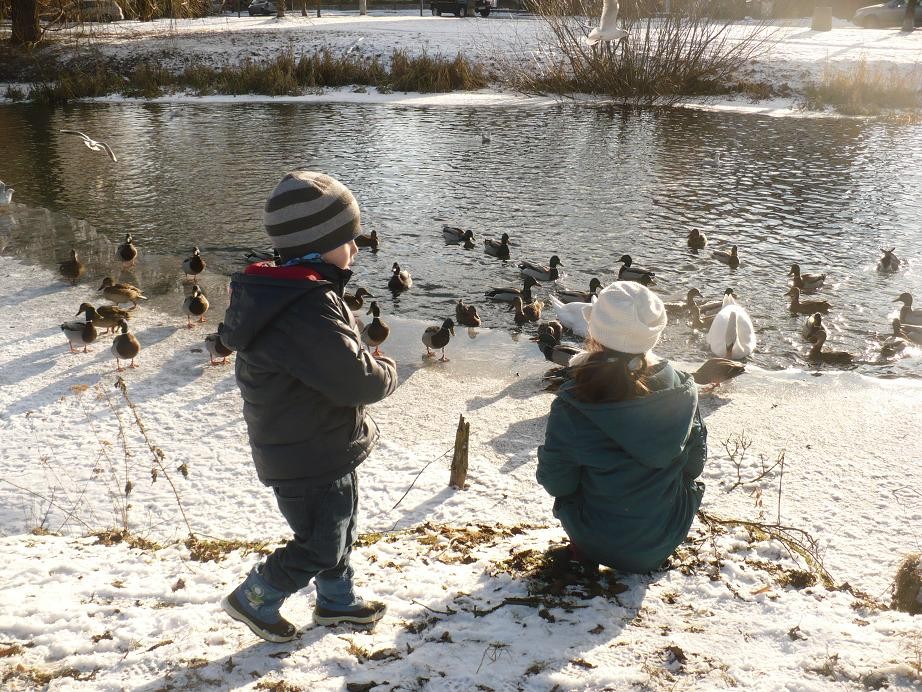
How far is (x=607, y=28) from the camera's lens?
15.9 metres

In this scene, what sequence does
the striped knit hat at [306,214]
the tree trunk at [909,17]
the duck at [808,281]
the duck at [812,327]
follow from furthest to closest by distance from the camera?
the tree trunk at [909,17] < the duck at [808,281] < the duck at [812,327] < the striped knit hat at [306,214]

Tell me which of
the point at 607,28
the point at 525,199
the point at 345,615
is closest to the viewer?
the point at 345,615

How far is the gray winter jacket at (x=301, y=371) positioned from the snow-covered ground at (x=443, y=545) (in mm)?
780

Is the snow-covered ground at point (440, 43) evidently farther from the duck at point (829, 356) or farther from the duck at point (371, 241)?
the duck at point (829, 356)

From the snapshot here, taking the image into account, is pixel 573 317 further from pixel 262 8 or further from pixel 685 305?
pixel 262 8

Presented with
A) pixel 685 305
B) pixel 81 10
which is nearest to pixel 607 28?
pixel 685 305

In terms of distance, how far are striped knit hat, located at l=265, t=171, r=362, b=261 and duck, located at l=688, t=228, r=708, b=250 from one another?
895 cm

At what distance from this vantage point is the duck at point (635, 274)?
9234 mm

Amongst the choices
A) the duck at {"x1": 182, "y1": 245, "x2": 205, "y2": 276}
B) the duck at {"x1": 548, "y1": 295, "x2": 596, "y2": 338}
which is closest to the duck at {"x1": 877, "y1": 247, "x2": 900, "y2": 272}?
the duck at {"x1": 548, "y1": 295, "x2": 596, "y2": 338}

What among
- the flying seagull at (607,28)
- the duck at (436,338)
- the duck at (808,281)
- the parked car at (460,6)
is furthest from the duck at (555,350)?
the parked car at (460,6)

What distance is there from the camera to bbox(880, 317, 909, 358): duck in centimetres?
752

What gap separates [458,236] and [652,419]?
27.2 feet

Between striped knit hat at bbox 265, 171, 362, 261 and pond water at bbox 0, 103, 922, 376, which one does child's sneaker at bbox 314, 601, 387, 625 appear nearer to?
striped knit hat at bbox 265, 171, 362, 261

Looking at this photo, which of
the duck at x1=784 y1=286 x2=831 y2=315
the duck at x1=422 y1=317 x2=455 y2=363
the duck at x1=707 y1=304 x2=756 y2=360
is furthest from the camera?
the duck at x1=784 y1=286 x2=831 y2=315
